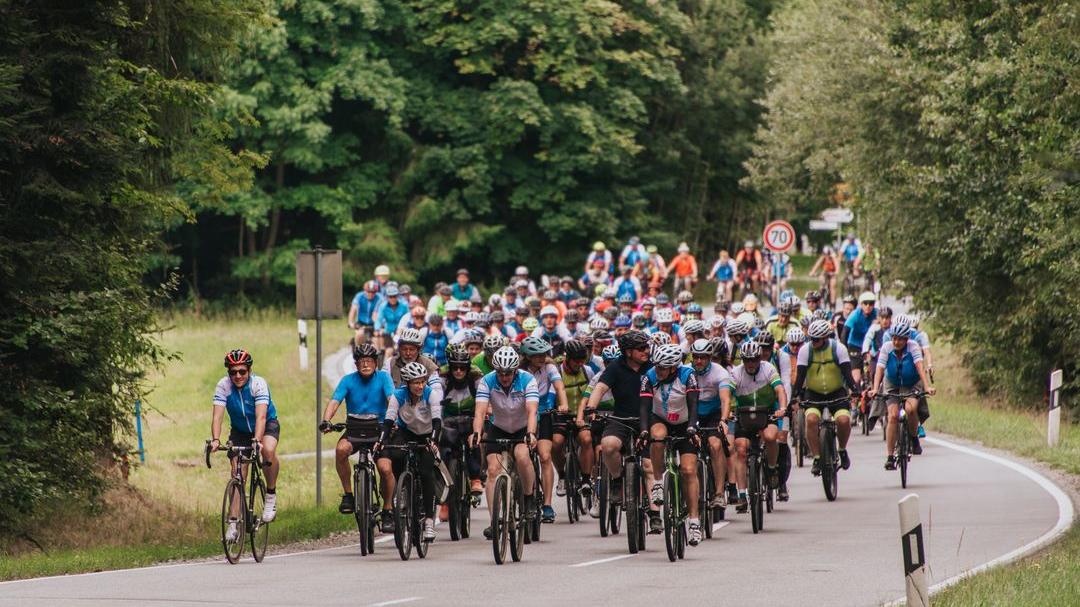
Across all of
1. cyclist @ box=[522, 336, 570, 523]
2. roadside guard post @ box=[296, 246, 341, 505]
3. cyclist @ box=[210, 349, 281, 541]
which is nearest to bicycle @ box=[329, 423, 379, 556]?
cyclist @ box=[210, 349, 281, 541]

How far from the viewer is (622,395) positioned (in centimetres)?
1688

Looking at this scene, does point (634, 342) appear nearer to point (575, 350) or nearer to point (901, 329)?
point (575, 350)

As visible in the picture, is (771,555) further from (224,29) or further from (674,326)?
(674,326)

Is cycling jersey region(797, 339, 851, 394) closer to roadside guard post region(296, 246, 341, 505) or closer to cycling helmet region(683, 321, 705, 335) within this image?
cycling helmet region(683, 321, 705, 335)

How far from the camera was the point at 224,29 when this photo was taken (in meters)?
22.0

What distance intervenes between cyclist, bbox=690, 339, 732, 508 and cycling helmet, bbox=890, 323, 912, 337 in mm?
4609

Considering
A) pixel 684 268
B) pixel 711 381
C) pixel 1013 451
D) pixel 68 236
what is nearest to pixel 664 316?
pixel 1013 451

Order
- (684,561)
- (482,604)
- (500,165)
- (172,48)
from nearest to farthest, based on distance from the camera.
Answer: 1. (482,604)
2. (684,561)
3. (172,48)
4. (500,165)

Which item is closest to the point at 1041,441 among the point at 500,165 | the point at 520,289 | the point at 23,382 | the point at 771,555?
the point at 520,289

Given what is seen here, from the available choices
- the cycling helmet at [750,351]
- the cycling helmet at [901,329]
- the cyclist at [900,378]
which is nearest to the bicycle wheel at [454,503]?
the cycling helmet at [750,351]

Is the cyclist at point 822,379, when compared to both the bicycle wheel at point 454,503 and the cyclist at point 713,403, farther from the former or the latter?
the bicycle wheel at point 454,503

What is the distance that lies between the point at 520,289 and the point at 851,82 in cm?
1094

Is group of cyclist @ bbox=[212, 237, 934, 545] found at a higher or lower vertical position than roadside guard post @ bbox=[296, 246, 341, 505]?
lower

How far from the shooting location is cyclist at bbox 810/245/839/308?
49406 millimetres
